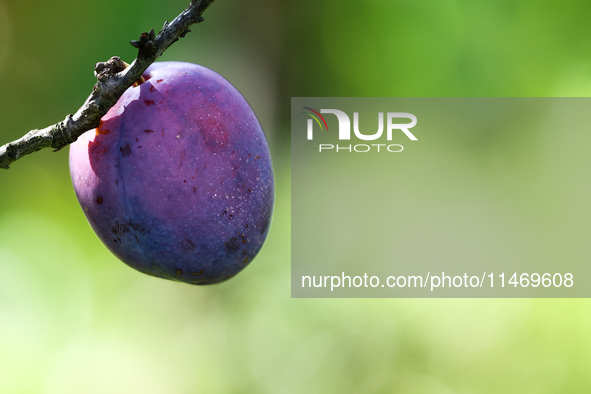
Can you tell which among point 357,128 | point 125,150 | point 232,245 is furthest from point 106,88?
point 357,128

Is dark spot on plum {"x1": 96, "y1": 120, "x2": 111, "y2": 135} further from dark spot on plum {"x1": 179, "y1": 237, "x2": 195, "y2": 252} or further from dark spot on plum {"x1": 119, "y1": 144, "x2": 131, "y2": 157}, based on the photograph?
dark spot on plum {"x1": 179, "y1": 237, "x2": 195, "y2": 252}

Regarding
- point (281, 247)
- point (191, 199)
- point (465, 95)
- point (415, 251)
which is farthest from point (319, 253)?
point (191, 199)

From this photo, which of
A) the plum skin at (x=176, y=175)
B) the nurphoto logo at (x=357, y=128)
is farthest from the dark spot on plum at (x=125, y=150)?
the nurphoto logo at (x=357, y=128)

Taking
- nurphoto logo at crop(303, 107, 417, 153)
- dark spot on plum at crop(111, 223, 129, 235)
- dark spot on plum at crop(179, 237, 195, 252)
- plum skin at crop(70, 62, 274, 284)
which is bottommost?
dark spot on plum at crop(179, 237, 195, 252)

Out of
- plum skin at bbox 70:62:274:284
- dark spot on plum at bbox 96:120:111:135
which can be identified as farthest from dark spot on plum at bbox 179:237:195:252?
dark spot on plum at bbox 96:120:111:135

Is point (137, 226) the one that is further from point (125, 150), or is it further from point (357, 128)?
point (357, 128)

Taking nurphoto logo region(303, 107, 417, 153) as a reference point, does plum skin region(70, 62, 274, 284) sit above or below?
below

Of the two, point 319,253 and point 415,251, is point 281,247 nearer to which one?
point 319,253
